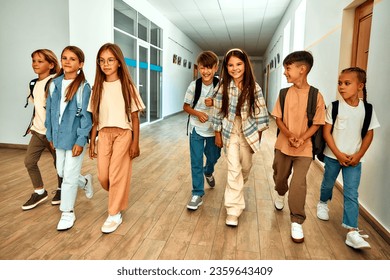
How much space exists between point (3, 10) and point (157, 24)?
14.1 feet

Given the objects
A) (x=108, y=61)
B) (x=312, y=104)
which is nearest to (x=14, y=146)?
(x=108, y=61)

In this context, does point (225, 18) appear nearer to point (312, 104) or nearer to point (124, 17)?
point (124, 17)

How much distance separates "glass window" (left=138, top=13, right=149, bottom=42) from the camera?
280 inches

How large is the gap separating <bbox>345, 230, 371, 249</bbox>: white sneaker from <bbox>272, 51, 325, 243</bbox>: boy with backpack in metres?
0.28

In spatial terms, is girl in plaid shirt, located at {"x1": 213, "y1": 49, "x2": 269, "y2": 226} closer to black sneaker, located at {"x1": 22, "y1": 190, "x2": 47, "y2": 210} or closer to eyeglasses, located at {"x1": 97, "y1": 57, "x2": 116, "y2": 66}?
eyeglasses, located at {"x1": 97, "y1": 57, "x2": 116, "y2": 66}

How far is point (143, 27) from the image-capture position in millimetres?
7367

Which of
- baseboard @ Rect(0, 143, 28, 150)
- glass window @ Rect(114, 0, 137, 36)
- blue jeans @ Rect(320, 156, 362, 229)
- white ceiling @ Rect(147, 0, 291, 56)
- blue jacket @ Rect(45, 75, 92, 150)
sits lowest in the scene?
baseboard @ Rect(0, 143, 28, 150)

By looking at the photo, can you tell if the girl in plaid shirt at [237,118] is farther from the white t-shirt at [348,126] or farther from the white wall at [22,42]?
the white wall at [22,42]

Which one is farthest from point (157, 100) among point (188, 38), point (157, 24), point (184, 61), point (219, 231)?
point (219, 231)

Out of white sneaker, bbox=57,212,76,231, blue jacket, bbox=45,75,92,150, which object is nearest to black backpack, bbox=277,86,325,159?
blue jacket, bbox=45,75,92,150

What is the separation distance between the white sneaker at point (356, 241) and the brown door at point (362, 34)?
→ 1.63m

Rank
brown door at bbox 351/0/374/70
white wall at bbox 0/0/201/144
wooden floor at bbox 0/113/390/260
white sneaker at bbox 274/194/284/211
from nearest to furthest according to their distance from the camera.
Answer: wooden floor at bbox 0/113/390/260
white sneaker at bbox 274/194/284/211
brown door at bbox 351/0/374/70
white wall at bbox 0/0/201/144

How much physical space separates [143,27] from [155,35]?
1094mm
